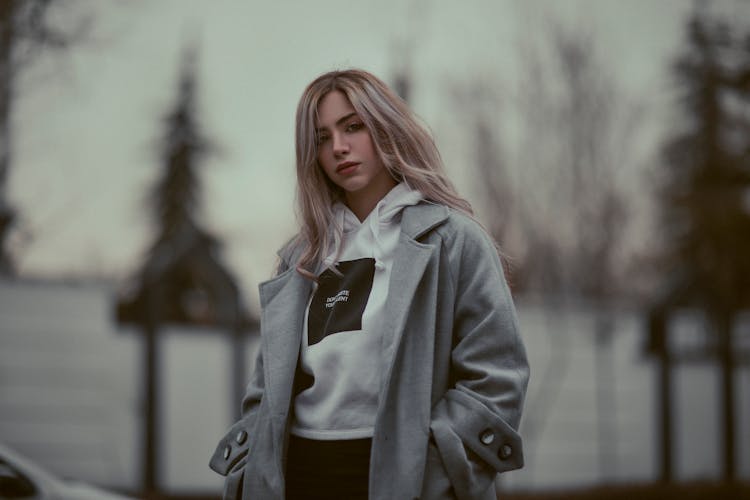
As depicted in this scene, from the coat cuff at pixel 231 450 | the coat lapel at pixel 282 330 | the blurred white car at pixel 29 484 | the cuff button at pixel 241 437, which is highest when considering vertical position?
the coat lapel at pixel 282 330

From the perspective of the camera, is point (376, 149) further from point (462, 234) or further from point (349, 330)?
point (349, 330)

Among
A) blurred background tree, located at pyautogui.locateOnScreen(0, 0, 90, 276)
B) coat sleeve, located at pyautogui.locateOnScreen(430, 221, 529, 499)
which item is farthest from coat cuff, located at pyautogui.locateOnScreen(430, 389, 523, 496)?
blurred background tree, located at pyautogui.locateOnScreen(0, 0, 90, 276)

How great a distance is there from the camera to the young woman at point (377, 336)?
2.56m

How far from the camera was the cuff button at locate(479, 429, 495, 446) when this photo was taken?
2.57 meters

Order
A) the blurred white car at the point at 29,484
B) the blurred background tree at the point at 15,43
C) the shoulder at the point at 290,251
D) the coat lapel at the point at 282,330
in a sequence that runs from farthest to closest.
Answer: the blurred background tree at the point at 15,43
the blurred white car at the point at 29,484
the shoulder at the point at 290,251
the coat lapel at the point at 282,330

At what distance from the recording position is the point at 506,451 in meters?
2.61

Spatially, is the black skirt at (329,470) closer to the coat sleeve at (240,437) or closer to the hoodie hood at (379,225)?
the coat sleeve at (240,437)

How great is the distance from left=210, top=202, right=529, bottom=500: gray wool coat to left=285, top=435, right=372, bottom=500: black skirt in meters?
0.04

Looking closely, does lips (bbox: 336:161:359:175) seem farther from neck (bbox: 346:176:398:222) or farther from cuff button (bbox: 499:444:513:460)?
cuff button (bbox: 499:444:513:460)

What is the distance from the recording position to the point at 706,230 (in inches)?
713

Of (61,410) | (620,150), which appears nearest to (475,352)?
(61,410)

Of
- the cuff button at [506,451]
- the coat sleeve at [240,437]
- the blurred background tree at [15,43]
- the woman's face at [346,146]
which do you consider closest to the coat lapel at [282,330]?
the coat sleeve at [240,437]

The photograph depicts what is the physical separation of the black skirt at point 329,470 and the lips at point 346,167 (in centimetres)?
75

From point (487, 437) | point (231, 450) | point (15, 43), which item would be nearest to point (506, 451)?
point (487, 437)
